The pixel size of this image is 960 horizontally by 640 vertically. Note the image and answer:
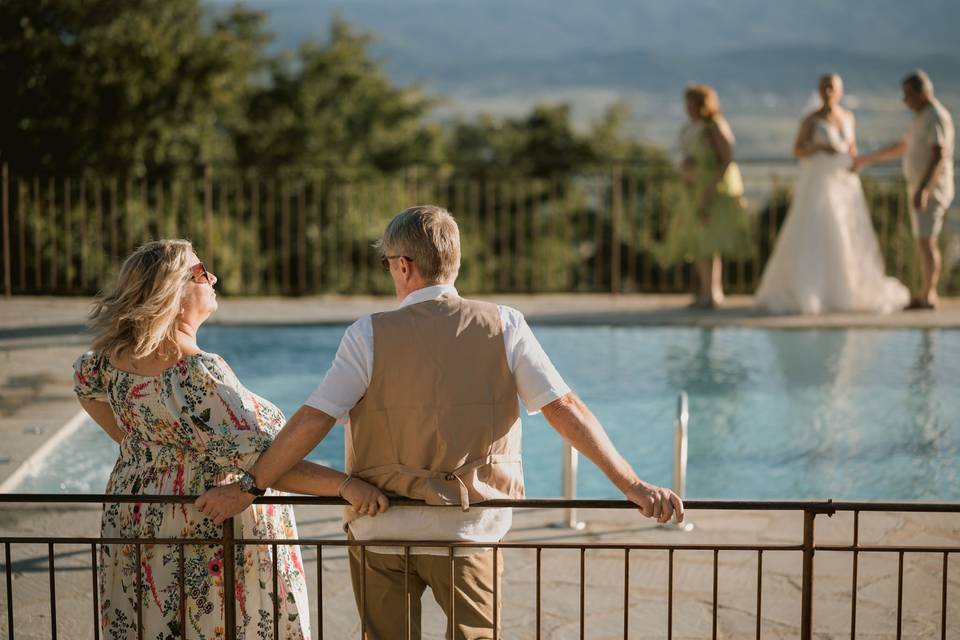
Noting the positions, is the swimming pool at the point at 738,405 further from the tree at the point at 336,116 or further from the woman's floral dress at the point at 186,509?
the tree at the point at 336,116

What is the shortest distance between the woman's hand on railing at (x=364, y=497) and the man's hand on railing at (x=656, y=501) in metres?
0.55

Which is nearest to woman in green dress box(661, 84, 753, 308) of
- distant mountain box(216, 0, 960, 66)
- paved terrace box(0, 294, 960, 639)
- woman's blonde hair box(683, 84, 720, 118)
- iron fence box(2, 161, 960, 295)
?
woman's blonde hair box(683, 84, 720, 118)

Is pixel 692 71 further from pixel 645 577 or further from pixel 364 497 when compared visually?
pixel 364 497

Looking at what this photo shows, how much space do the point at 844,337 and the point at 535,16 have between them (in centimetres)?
13440

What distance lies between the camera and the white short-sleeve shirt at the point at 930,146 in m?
9.84

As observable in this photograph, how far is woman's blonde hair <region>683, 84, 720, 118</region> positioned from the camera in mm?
10172

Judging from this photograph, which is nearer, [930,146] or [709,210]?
[930,146]

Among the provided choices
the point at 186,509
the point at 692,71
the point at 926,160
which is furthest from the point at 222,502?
the point at 692,71

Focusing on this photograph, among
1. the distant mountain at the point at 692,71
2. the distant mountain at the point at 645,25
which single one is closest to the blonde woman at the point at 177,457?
the distant mountain at the point at 692,71

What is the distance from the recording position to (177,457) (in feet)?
9.59

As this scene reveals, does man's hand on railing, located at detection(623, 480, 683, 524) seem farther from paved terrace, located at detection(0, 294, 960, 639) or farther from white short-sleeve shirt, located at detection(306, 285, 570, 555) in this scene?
paved terrace, located at detection(0, 294, 960, 639)

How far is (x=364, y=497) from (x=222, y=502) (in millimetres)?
318

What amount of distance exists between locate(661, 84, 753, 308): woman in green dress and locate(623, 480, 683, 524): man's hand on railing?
779 centimetres

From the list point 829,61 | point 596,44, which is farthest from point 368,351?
point 596,44
